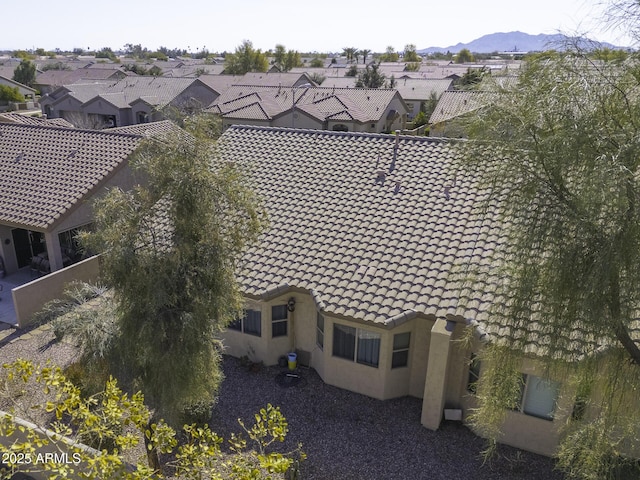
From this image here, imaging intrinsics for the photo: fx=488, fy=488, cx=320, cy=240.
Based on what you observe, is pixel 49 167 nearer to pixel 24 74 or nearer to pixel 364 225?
pixel 364 225

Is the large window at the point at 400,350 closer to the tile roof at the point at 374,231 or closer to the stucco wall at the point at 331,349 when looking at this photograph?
the stucco wall at the point at 331,349

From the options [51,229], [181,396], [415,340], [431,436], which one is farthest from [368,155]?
[51,229]

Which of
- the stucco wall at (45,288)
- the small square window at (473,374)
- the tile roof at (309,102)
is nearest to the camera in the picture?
the small square window at (473,374)

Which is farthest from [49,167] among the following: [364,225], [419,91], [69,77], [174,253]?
[69,77]

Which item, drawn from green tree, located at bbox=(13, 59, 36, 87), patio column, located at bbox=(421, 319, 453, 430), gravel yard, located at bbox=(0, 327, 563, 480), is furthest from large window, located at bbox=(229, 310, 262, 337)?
green tree, located at bbox=(13, 59, 36, 87)

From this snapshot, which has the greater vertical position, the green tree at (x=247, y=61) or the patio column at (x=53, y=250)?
the green tree at (x=247, y=61)

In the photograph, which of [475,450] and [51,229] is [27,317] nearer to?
[51,229]

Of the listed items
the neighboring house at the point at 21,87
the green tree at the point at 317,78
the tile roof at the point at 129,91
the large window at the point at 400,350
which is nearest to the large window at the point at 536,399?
the large window at the point at 400,350
